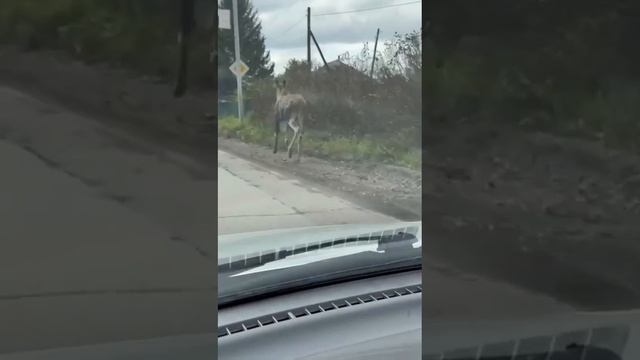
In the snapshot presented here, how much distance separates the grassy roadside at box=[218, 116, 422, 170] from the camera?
80.7 inches

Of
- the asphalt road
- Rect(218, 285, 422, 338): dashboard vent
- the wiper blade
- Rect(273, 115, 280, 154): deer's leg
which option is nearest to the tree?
Rect(273, 115, 280, 154): deer's leg

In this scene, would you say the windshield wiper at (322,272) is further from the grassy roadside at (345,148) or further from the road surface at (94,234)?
the road surface at (94,234)

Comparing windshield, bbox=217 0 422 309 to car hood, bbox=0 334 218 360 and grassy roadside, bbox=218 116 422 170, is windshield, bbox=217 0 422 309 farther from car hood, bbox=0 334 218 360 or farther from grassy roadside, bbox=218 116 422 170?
car hood, bbox=0 334 218 360

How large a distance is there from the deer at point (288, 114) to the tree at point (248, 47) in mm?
70

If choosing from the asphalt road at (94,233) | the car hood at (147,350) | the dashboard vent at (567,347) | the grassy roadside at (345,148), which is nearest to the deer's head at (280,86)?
the grassy roadside at (345,148)

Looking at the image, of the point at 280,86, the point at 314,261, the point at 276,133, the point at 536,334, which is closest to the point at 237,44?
the point at 280,86

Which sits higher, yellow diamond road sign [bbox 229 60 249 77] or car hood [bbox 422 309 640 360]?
yellow diamond road sign [bbox 229 60 249 77]

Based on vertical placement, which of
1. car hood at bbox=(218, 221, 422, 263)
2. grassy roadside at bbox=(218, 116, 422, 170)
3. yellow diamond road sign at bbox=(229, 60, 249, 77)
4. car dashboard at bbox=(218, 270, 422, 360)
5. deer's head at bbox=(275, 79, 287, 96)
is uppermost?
yellow diamond road sign at bbox=(229, 60, 249, 77)

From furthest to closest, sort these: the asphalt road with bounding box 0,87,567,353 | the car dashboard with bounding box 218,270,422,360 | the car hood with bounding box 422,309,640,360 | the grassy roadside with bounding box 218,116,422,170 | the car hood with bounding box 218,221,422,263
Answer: the car hood with bounding box 218,221,422,263 → the car dashboard with bounding box 218,270,422,360 → the grassy roadside with bounding box 218,116,422,170 → the car hood with bounding box 422,309,640,360 → the asphalt road with bounding box 0,87,567,353

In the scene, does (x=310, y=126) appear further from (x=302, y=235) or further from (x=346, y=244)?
(x=346, y=244)

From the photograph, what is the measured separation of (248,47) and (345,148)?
1.52ft

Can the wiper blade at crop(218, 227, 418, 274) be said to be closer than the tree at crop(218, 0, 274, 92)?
No

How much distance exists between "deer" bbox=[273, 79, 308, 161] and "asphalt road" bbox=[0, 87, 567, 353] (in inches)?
18.1

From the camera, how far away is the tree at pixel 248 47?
74.8 inches
